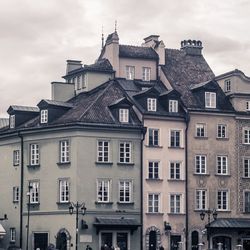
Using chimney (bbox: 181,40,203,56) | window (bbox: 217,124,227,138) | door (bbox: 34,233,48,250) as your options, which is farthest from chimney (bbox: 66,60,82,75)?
door (bbox: 34,233,48,250)

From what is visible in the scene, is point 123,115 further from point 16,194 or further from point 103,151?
point 16,194

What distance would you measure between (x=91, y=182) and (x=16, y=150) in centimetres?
1033

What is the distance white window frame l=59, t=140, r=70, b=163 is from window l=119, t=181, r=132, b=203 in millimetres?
5536

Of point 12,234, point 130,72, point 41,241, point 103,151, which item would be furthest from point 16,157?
point 130,72

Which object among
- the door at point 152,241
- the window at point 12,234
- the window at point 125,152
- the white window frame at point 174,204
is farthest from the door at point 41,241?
the white window frame at point 174,204

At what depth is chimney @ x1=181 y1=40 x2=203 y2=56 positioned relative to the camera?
96381 mm

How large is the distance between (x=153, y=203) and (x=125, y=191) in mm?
3329

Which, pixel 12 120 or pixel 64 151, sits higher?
pixel 12 120

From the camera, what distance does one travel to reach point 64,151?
81.4 metres

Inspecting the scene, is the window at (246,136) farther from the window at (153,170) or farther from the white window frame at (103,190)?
the white window frame at (103,190)

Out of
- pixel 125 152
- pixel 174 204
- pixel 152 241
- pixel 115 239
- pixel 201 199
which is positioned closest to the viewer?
pixel 115 239

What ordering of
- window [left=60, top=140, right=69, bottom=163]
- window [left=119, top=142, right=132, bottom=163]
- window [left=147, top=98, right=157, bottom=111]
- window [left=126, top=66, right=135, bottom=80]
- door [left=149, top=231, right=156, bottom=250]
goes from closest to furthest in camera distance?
window [left=60, top=140, right=69, bottom=163] < window [left=119, top=142, right=132, bottom=163] < door [left=149, top=231, right=156, bottom=250] < window [left=147, top=98, right=157, bottom=111] < window [left=126, top=66, right=135, bottom=80]

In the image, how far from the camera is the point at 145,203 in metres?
82.5

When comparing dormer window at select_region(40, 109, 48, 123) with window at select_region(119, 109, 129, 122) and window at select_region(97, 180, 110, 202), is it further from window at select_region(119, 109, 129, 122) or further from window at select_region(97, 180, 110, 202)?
window at select_region(97, 180, 110, 202)
